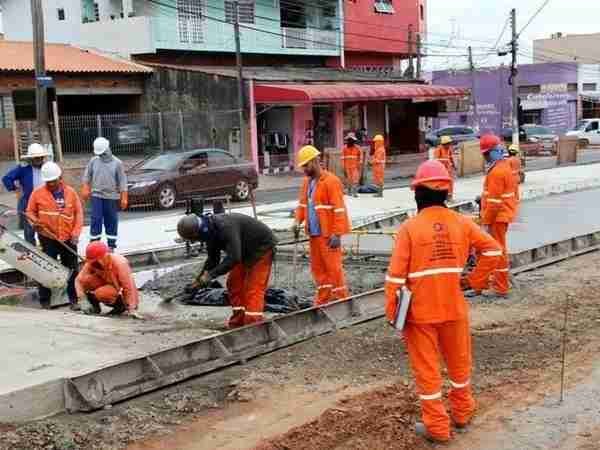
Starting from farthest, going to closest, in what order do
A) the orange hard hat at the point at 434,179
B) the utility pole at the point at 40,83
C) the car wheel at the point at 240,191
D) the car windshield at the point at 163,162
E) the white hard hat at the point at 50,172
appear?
the car wheel at the point at 240,191 → the car windshield at the point at 163,162 → the utility pole at the point at 40,83 → the white hard hat at the point at 50,172 → the orange hard hat at the point at 434,179

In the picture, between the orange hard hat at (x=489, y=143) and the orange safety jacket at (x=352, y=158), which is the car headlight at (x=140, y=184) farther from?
the orange hard hat at (x=489, y=143)

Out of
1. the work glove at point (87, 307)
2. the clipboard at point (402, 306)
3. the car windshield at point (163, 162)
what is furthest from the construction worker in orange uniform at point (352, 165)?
the clipboard at point (402, 306)

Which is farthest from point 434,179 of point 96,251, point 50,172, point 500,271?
point 50,172

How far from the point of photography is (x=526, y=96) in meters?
59.3

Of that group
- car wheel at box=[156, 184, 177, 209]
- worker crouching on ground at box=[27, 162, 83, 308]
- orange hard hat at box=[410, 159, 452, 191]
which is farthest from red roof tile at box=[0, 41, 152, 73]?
orange hard hat at box=[410, 159, 452, 191]

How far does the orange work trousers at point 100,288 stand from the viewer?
9023 millimetres

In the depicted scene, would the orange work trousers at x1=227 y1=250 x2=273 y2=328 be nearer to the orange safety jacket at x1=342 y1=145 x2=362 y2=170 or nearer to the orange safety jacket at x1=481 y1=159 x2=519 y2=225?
the orange safety jacket at x1=481 y1=159 x2=519 y2=225

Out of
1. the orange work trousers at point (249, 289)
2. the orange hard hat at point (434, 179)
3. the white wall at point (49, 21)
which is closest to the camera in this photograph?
the orange hard hat at point (434, 179)

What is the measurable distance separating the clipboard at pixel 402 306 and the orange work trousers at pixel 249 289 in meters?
2.85

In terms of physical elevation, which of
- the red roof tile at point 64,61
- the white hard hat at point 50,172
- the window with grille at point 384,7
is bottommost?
the white hard hat at point 50,172

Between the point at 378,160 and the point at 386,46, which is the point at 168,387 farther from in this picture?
the point at 386,46

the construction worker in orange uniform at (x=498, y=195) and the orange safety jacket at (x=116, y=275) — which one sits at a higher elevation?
the construction worker in orange uniform at (x=498, y=195)

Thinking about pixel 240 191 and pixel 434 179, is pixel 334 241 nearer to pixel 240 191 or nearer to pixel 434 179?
pixel 434 179

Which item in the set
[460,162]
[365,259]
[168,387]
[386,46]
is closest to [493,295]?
[365,259]
